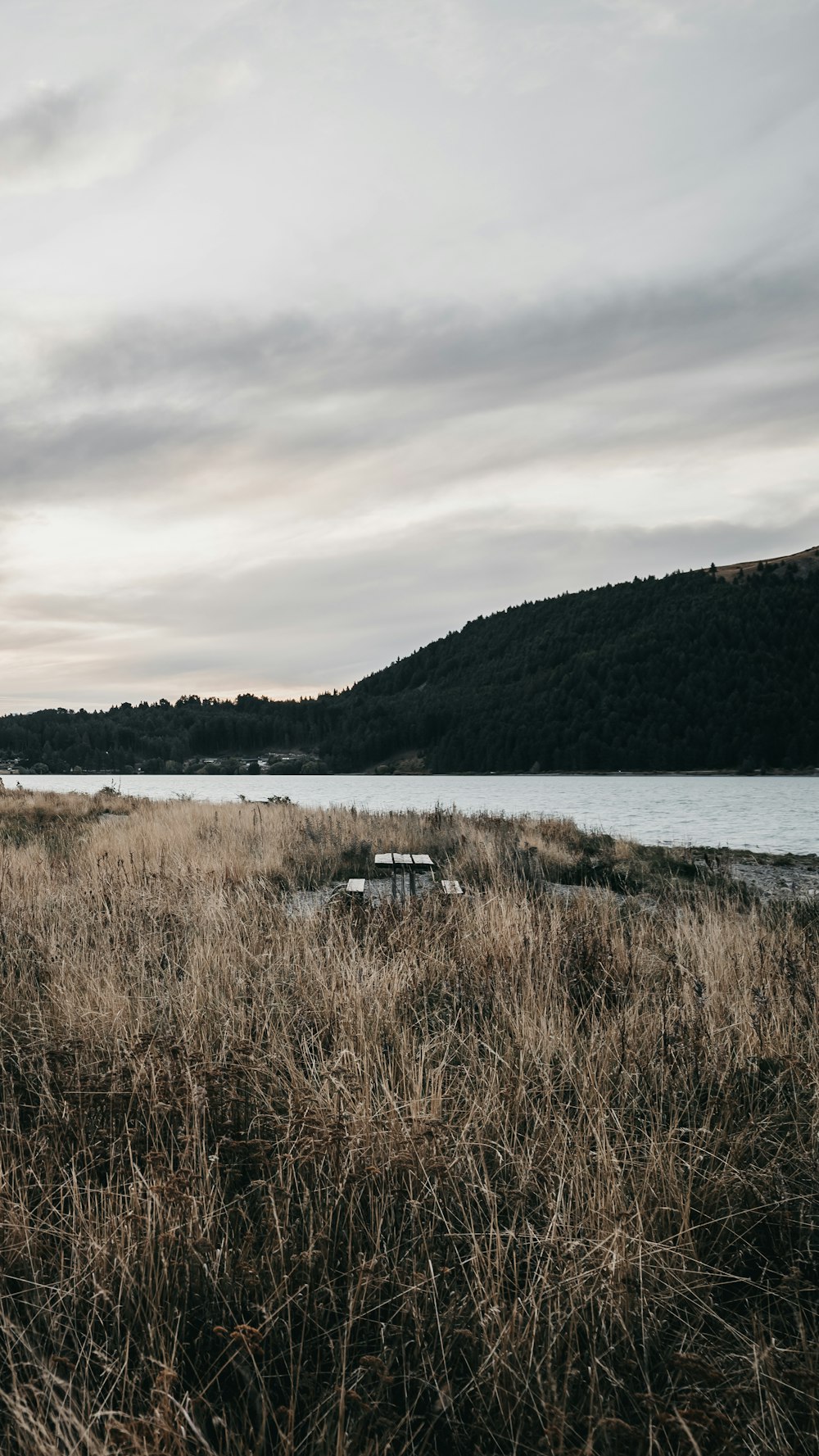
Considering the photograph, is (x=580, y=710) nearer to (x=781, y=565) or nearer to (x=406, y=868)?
(x=781, y=565)

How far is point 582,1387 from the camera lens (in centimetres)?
167

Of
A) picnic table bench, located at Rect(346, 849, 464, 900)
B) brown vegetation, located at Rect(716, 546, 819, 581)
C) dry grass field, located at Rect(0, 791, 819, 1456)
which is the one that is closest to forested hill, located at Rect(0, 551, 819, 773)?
brown vegetation, located at Rect(716, 546, 819, 581)

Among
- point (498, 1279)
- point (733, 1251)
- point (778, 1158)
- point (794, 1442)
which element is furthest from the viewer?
point (778, 1158)

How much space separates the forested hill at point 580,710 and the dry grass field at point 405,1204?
4219 inches

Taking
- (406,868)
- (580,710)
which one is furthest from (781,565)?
(406,868)

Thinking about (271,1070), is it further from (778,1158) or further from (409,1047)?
(778,1158)

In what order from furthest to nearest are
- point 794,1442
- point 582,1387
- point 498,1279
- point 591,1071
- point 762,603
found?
point 762,603 → point 591,1071 → point 498,1279 → point 582,1387 → point 794,1442

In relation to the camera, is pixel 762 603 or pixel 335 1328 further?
pixel 762 603

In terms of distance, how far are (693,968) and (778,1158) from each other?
2.23 metres

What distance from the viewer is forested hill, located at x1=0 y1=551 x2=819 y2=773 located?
344 feet

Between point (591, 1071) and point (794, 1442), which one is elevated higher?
point (591, 1071)

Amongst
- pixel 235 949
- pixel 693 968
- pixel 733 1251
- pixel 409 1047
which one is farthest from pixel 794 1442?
pixel 235 949

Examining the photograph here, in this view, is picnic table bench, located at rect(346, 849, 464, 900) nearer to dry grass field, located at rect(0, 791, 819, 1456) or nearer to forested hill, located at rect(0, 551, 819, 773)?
dry grass field, located at rect(0, 791, 819, 1456)

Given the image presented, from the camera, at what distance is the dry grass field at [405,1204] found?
5.07 feet
